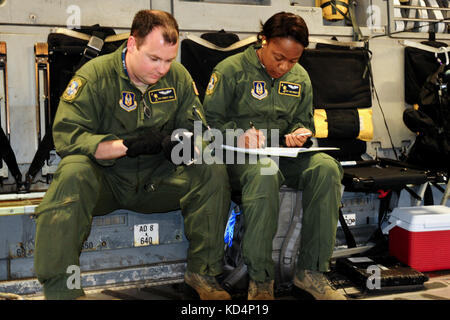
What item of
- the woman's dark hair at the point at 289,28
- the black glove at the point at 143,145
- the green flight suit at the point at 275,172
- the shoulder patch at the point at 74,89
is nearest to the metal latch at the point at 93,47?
the shoulder patch at the point at 74,89

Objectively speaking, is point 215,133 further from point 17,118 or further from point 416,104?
point 416,104

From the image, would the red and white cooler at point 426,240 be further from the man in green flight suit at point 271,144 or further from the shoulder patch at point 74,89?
the shoulder patch at point 74,89

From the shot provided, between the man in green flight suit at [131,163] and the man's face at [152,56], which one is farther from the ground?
the man's face at [152,56]

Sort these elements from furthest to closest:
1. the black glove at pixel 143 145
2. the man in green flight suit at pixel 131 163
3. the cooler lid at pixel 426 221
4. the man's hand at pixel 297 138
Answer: the cooler lid at pixel 426 221 → the man's hand at pixel 297 138 → the black glove at pixel 143 145 → the man in green flight suit at pixel 131 163

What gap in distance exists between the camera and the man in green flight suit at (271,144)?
1.93 metres

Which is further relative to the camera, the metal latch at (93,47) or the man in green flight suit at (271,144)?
the metal latch at (93,47)

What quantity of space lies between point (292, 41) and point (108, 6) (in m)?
1.26

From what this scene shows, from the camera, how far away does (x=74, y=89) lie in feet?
6.28

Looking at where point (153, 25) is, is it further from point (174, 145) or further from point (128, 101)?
point (174, 145)

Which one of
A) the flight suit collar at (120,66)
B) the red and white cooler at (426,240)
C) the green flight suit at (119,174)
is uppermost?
the flight suit collar at (120,66)

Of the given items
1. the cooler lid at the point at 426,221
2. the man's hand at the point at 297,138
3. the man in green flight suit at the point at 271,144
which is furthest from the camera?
the cooler lid at the point at 426,221

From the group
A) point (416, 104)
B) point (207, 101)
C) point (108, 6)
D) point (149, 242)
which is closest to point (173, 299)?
point (149, 242)

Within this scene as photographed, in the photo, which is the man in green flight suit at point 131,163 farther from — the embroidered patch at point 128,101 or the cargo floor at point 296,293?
the cargo floor at point 296,293

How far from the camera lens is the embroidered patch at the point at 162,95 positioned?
82.9 inches
